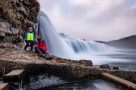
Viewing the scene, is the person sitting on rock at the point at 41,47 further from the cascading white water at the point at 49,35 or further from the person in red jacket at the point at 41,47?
the cascading white water at the point at 49,35

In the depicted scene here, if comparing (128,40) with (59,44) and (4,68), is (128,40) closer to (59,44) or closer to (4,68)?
Result: (59,44)

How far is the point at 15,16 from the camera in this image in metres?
16.7

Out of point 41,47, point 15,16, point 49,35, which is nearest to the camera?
point 41,47

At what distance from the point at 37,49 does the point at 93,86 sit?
16.9 ft

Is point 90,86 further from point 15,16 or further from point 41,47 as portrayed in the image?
point 15,16

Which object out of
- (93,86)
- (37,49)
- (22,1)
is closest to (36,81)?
(93,86)

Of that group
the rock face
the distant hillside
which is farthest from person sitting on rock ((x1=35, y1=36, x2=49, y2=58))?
the distant hillside

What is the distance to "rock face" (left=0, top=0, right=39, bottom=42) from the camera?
587 inches

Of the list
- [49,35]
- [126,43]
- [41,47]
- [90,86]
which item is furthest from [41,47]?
[126,43]

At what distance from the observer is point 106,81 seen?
8.17m

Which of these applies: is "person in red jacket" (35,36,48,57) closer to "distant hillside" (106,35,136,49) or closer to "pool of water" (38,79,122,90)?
"pool of water" (38,79,122,90)

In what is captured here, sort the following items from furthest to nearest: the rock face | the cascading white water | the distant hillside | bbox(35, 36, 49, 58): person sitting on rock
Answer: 1. the distant hillside
2. the cascading white water
3. the rock face
4. bbox(35, 36, 49, 58): person sitting on rock

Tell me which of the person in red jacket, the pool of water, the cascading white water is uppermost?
the cascading white water

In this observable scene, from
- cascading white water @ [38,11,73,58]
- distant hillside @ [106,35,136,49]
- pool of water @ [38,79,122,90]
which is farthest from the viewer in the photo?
distant hillside @ [106,35,136,49]
